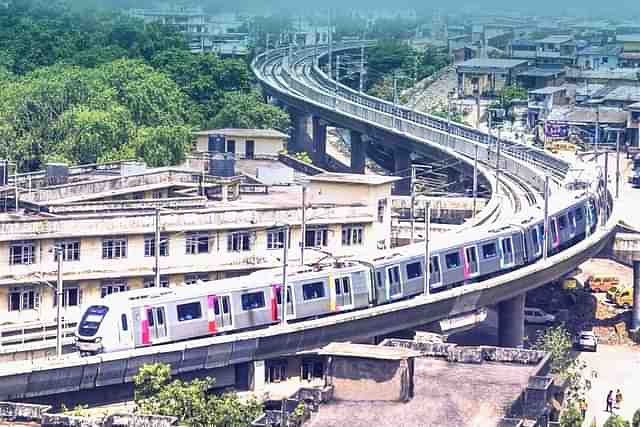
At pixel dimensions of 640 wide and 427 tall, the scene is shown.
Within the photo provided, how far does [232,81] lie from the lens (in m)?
90.1

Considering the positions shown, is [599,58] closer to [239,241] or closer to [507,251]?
[507,251]

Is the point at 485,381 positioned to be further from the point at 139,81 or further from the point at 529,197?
A: the point at 139,81

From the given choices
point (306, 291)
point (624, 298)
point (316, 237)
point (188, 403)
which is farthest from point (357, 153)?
point (188, 403)

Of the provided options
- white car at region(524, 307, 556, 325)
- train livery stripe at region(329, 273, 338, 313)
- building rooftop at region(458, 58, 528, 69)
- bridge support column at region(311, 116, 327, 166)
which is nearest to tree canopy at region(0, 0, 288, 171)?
bridge support column at region(311, 116, 327, 166)

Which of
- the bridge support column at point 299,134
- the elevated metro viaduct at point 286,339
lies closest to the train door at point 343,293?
the elevated metro viaduct at point 286,339

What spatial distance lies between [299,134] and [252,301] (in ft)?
172

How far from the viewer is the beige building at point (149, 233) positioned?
42469 mm

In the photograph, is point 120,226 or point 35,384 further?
point 120,226

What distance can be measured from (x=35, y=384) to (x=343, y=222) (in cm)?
1469

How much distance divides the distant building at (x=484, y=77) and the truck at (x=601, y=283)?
44422 mm

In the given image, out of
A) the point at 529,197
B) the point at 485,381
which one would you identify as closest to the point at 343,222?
the point at 529,197

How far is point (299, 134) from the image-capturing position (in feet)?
297

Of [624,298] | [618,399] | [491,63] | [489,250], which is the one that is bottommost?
[624,298]

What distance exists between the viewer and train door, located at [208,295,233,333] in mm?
37781
